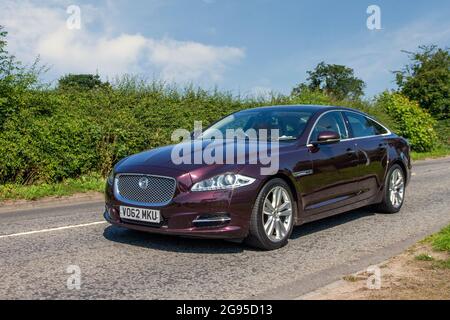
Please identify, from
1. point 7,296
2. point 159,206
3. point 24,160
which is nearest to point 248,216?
point 159,206

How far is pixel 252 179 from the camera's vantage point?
6.07m

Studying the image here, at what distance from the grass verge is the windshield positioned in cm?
500

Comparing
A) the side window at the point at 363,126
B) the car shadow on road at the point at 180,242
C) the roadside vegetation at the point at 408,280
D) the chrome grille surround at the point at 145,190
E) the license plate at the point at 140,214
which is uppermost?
the side window at the point at 363,126

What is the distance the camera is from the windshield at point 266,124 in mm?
7266

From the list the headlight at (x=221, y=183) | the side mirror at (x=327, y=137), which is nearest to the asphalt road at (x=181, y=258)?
the headlight at (x=221, y=183)

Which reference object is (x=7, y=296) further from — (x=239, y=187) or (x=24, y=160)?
(x=24, y=160)

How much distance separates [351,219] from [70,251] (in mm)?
4267

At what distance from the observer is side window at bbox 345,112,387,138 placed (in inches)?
328

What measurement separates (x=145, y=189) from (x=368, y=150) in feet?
11.9

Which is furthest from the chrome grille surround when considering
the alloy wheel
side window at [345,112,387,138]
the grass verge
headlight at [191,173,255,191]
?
the grass verge

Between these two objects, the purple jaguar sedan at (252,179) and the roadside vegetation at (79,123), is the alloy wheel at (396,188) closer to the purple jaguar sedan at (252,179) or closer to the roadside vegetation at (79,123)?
the purple jaguar sedan at (252,179)

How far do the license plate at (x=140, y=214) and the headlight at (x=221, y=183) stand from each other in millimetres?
513

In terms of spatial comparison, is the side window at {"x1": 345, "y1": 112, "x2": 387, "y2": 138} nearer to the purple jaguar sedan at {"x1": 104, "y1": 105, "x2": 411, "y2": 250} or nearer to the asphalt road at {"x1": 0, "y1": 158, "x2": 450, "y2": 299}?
the purple jaguar sedan at {"x1": 104, "y1": 105, "x2": 411, "y2": 250}

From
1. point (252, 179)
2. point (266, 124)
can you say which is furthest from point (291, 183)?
point (266, 124)
